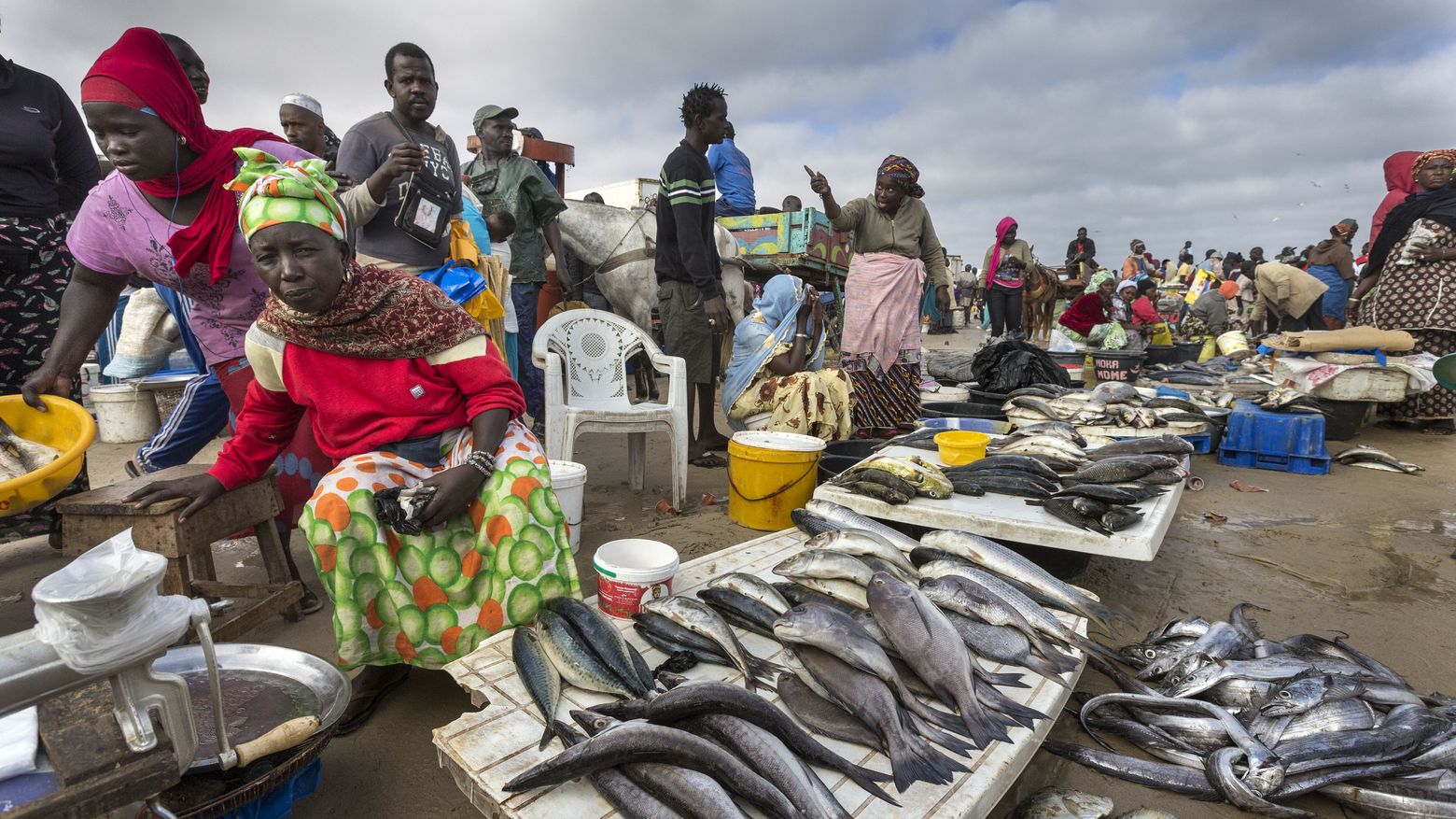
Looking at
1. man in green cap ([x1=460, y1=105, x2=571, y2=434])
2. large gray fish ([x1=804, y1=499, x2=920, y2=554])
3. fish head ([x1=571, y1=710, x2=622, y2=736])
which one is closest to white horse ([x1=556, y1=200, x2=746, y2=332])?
man in green cap ([x1=460, y1=105, x2=571, y2=434])

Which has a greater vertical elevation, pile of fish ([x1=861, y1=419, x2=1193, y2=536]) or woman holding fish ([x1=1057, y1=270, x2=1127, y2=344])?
woman holding fish ([x1=1057, y1=270, x2=1127, y2=344])

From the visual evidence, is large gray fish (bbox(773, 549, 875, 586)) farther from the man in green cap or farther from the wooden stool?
the man in green cap

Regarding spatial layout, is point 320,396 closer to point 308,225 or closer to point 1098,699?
point 308,225

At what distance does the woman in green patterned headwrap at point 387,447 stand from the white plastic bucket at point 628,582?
15 cm

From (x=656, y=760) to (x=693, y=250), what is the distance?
4257 millimetres

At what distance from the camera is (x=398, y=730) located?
2338mm

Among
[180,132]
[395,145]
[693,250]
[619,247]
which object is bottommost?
[693,250]

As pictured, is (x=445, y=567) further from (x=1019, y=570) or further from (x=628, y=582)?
(x=1019, y=570)

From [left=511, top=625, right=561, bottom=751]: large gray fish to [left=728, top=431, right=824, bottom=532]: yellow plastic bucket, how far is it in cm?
211

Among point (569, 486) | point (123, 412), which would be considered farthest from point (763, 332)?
point (123, 412)

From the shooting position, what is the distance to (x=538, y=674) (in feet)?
6.47

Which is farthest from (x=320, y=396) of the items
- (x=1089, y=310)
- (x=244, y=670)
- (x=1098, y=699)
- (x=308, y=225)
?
(x=1089, y=310)

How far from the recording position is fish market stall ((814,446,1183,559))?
296 centimetres

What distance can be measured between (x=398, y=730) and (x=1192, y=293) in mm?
21603
